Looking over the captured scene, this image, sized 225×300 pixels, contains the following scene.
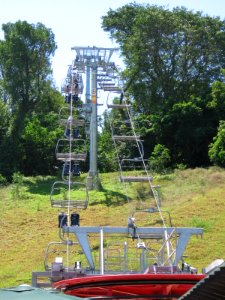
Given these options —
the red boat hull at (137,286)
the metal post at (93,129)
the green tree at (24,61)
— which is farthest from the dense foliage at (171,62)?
the red boat hull at (137,286)

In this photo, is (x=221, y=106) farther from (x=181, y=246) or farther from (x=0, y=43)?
(x=181, y=246)

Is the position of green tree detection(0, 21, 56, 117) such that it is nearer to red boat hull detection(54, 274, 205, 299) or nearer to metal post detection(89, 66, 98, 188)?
metal post detection(89, 66, 98, 188)

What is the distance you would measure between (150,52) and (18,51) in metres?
8.36

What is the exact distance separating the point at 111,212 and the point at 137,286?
2233 cm

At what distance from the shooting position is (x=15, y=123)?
154 ft

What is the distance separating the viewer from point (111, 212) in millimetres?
28531

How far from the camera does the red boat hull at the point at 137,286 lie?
6.17 metres

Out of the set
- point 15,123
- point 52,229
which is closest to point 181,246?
point 52,229

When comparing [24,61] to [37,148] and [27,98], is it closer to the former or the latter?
[27,98]

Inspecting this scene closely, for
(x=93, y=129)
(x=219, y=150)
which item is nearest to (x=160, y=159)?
(x=219, y=150)

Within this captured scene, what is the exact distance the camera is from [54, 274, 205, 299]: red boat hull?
6172mm

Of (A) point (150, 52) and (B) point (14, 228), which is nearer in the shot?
(B) point (14, 228)

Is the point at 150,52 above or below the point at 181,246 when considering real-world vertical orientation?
above

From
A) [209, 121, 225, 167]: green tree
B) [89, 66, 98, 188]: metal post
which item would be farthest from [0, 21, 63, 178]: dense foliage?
[89, 66, 98, 188]: metal post
